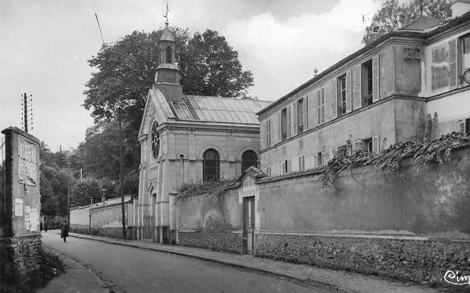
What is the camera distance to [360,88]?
21797mm

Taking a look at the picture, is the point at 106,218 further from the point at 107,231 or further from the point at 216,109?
the point at 216,109

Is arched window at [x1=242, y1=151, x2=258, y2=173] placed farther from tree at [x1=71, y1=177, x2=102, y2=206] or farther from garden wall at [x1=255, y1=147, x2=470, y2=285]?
tree at [x1=71, y1=177, x2=102, y2=206]

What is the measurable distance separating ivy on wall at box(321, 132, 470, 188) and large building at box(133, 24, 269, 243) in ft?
65.7

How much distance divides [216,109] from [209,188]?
13.7 m

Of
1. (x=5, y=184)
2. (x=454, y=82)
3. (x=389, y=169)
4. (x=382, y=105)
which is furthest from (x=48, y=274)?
(x=454, y=82)

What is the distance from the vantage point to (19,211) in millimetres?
12953

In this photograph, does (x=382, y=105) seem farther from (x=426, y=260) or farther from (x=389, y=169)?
(x=426, y=260)

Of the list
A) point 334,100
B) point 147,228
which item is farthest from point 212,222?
point 147,228

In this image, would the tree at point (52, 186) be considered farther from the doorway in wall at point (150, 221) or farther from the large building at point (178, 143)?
the large building at point (178, 143)

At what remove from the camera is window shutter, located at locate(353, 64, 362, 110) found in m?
21.9

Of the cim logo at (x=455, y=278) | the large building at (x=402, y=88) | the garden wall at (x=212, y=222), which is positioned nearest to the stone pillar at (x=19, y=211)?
the cim logo at (x=455, y=278)

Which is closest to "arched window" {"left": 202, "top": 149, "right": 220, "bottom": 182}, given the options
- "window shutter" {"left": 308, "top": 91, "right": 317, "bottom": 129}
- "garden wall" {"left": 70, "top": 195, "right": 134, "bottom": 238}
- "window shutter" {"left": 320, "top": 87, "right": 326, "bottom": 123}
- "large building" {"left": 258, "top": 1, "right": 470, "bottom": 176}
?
"garden wall" {"left": 70, "top": 195, "right": 134, "bottom": 238}

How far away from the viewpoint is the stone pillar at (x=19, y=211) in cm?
1192

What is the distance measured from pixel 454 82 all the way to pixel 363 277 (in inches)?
320
